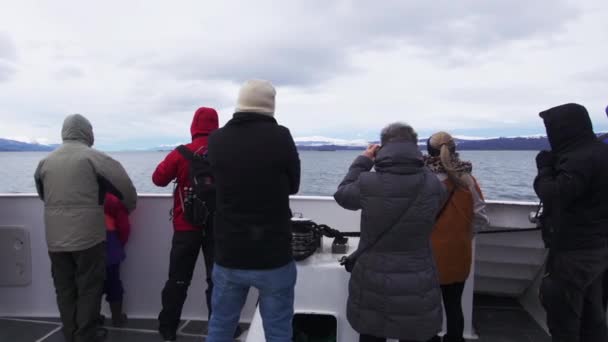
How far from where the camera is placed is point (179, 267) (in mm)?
2650

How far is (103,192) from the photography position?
2.56 m

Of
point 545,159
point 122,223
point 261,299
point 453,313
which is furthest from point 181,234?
point 545,159

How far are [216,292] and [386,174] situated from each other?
82cm

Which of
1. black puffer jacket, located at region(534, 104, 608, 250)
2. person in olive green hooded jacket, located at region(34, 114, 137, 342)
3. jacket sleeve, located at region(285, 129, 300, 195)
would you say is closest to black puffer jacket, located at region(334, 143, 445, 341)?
jacket sleeve, located at region(285, 129, 300, 195)

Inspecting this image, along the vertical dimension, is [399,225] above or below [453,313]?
above

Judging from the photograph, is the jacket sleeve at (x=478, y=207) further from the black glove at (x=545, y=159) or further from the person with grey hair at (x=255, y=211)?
the person with grey hair at (x=255, y=211)

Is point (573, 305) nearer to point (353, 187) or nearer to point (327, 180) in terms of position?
point (353, 187)

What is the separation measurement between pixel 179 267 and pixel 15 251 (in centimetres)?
154

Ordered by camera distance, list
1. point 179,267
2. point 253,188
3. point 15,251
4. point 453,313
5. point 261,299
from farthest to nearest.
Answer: point 15,251, point 179,267, point 453,313, point 261,299, point 253,188

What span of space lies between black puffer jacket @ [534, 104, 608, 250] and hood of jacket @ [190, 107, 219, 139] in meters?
1.77

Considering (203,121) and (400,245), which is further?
(203,121)

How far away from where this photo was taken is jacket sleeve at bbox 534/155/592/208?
1.75 m

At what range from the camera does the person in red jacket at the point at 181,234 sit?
2.56 meters

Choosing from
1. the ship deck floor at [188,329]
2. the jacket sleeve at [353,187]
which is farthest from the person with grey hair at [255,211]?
the ship deck floor at [188,329]
